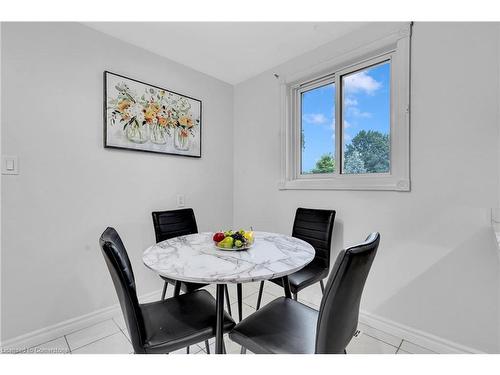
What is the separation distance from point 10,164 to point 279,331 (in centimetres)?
194

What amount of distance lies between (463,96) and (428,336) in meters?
1.57

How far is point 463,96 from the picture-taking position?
4.96 ft

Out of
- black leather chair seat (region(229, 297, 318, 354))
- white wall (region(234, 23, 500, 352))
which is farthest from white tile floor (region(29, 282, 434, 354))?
black leather chair seat (region(229, 297, 318, 354))

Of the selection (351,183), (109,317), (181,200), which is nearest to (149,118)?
(181,200)

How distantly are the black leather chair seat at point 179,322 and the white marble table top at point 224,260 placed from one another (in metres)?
0.27

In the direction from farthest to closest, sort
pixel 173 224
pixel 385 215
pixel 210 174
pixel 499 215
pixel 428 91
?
pixel 210 174 → pixel 173 224 → pixel 385 215 → pixel 428 91 → pixel 499 215

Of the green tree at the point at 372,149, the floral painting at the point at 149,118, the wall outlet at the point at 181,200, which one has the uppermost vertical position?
the floral painting at the point at 149,118

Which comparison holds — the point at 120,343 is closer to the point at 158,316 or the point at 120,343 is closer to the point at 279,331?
the point at 158,316

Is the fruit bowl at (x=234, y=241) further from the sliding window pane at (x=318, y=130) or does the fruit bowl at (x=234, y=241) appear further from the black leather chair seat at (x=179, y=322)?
the sliding window pane at (x=318, y=130)

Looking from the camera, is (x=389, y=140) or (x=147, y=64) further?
(x=147, y=64)

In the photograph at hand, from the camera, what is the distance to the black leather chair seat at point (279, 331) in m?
1.01

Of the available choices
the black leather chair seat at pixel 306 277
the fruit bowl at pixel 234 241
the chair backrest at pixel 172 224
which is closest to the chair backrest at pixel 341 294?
the fruit bowl at pixel 234 241
